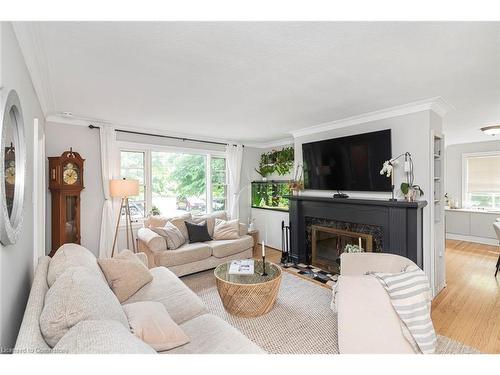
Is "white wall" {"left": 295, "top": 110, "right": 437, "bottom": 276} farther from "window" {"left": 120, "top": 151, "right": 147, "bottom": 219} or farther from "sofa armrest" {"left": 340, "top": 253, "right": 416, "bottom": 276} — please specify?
"window" {"left": 120, "top": 151, "right": 147, "bottom": 219}

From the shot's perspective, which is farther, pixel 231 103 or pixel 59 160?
pixel 59 160

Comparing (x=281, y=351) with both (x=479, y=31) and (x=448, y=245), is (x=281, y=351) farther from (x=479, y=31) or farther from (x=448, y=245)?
(x=448, y=245)

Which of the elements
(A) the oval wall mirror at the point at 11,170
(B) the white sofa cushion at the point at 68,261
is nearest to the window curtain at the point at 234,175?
(B) the white sofa cushion at the point at 68,261

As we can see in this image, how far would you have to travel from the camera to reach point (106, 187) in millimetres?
3781

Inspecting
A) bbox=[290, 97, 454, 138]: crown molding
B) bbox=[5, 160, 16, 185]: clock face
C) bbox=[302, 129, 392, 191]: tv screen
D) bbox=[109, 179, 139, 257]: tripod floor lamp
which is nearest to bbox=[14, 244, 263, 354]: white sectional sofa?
bbox=[5, 160, 16, 185]: clock face

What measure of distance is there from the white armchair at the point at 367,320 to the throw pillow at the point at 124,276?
1685mm

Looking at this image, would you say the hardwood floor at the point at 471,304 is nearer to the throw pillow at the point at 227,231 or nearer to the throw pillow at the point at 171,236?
the throw pillow at the point at 227,231

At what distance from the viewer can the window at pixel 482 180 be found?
5.40 m

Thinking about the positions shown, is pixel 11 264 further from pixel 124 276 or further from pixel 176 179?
pixel 176 179

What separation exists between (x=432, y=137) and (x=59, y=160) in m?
4.71

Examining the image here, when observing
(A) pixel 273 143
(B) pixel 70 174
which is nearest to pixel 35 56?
(B) pixel 70 174

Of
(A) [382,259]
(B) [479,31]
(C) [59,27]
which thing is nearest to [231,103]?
(C) [59,27]

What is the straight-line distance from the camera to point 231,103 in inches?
114
